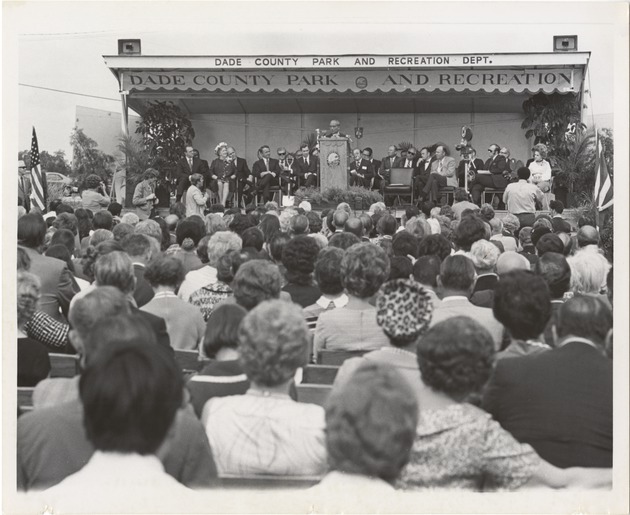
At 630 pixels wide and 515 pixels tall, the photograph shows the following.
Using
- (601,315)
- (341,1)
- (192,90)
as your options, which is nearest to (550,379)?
(601,315)

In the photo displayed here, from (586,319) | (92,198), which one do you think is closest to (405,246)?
(586,319)

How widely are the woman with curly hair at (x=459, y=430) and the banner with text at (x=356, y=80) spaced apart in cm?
1426

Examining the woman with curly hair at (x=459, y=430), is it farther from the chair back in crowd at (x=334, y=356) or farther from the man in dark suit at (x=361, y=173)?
the man in dark suit at (x=361, y=173)

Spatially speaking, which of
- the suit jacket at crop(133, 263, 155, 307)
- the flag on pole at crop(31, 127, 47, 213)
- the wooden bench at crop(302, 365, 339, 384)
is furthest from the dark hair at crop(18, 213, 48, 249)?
the flag on pole at crop(31, 127, 47, 213)

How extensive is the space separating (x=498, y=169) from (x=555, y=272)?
1125 cm

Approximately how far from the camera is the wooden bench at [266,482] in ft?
9.34

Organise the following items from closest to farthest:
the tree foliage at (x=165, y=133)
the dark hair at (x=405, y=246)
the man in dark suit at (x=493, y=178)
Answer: the dark hair at (x=405, y=246)
the man in dark suit at (x=493, y=178)
the tree foliage at (x=165, y=133)

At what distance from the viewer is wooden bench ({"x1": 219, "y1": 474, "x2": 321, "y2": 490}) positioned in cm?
285

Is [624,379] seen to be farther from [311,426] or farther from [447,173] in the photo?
[447,173]

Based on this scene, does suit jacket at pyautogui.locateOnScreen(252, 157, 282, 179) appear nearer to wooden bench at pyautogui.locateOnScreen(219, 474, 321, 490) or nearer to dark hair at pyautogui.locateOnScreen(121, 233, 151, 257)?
dark hair at pyautogui.locateOnScreen(121, 233, 151, 257)

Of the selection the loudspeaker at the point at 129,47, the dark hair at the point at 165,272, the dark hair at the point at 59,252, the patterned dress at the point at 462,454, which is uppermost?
the loudspeaker at the point at 129,47

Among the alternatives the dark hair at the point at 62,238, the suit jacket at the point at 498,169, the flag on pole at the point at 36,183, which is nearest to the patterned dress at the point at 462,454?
the dark hair at the point at 62,238

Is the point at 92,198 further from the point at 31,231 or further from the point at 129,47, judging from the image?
the point at 31,231

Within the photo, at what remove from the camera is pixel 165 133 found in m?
17.7
